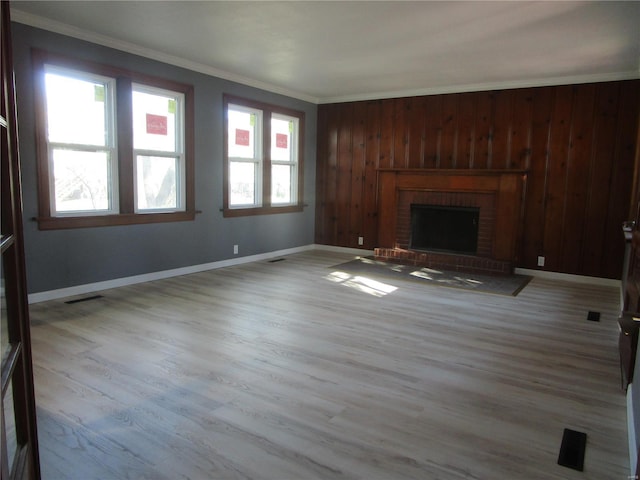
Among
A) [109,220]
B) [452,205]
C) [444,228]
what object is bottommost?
[444,228]

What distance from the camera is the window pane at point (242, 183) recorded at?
629 centimetres

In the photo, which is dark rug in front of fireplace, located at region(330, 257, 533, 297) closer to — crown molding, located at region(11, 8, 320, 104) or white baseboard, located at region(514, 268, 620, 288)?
white baseboard, located at region(514, 268, 620, 288)

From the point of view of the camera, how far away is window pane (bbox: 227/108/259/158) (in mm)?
6195

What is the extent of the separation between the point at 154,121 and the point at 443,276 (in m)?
3.89

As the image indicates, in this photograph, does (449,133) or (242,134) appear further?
(449,133)

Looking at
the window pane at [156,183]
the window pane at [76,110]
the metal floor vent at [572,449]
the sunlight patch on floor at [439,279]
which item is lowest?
the metal floor vent at [572,449]

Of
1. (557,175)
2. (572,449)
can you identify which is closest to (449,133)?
(557,175)

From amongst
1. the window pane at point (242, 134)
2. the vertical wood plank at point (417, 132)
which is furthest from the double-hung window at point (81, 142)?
the vertical wood plank at point (417, 132)

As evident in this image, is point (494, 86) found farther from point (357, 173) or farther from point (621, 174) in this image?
point (357, 173)

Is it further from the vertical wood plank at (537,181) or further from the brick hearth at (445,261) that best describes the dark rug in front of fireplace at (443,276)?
the vertical wood plank at (537,181)

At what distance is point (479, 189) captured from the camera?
622 centimetres

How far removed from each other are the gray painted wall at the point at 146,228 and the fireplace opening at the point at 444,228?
1.94 meters

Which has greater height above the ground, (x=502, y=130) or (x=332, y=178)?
(x=502, y=130)

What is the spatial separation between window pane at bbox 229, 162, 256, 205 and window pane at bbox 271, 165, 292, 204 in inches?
17.7
